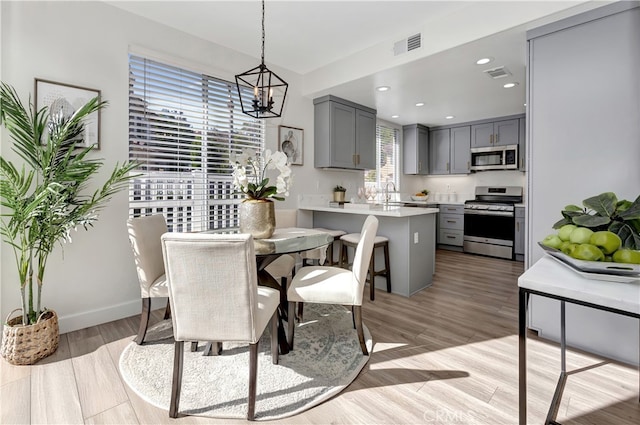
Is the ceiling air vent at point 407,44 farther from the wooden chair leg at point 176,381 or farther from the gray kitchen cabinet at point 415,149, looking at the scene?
the gray kitchen cabinet at point 415,149

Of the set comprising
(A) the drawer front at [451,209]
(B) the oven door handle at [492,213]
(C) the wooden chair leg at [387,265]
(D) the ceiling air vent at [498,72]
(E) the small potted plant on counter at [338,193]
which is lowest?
(C) the wooden chair leg at [387,265]

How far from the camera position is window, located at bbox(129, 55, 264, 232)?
9.14ft

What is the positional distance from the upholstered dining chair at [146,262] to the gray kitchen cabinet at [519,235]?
198 inches

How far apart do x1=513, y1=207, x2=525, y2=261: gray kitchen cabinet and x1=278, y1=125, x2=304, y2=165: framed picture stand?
3.59 metres

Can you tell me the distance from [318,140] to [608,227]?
3.46 m

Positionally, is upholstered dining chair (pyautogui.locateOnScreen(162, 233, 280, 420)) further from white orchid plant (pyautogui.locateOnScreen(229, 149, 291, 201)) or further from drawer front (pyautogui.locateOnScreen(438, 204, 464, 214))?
drawer front (pyautogui.locateOnScreen(438, 204, 464, 214))

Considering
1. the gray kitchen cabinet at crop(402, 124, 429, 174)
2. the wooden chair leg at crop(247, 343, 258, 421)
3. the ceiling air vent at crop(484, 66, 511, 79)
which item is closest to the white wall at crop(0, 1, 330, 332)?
the wooden chair leg at crop(247, 343, 258, 421)

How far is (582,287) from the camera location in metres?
0.89

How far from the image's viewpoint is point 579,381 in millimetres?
1787

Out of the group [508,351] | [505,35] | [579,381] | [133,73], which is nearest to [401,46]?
[505,35]

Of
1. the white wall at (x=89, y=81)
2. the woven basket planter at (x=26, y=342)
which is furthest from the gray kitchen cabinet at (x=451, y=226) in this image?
the woven basket planter at (x=26, y=342)

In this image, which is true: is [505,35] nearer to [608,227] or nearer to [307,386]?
[608,227]

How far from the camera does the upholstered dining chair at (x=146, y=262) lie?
2.12 metres

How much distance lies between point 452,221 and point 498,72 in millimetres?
3021
